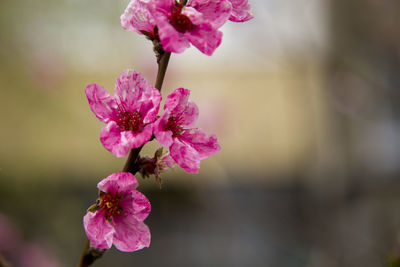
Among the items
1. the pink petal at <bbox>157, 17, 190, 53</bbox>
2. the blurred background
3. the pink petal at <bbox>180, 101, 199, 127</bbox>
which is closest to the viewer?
the pink petal at <bbox>157, 17, 190, 53</bbox>

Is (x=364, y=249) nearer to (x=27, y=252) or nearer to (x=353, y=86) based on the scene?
(x=353, y=86)

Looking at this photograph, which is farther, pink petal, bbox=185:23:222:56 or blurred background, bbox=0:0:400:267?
blurred background, bbox=0:0:400:267

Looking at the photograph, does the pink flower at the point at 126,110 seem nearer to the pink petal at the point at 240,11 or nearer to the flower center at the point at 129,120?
the flower center at the point at 129,120

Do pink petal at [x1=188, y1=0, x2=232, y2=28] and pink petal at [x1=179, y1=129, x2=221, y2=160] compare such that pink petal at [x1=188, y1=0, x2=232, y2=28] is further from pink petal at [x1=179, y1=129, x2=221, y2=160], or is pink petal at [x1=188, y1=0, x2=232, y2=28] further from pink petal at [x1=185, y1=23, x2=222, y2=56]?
pink petal at [x1=179, y1=129, x2=221, y2=160]

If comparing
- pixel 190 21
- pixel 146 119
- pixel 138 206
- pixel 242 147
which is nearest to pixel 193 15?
pixel 190 21

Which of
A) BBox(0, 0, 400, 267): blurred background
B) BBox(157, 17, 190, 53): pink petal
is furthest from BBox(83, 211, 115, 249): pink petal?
BBox(0, 0, 400, 267): blurred background

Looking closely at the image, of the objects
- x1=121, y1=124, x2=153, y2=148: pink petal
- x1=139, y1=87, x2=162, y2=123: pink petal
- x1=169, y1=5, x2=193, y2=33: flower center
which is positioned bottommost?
x1=121, y1=124, x2=153, y2=148: pink petal

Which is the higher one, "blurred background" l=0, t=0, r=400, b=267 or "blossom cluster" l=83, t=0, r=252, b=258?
"blossom cluster" l=83, t=0, r=252, b=258

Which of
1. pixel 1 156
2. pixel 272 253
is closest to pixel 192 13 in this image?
pixel 1 156
